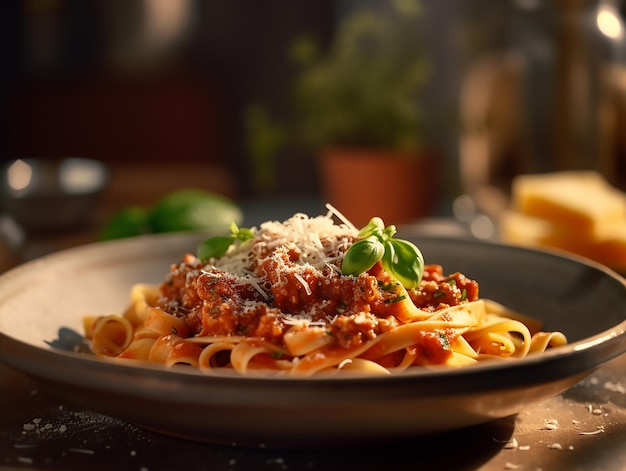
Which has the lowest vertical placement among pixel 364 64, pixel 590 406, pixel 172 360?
pixel 590 406

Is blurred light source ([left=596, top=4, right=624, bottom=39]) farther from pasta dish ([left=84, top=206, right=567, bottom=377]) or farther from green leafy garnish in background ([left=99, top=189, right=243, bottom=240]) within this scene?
pasta dish ([left=84, top=206, right=567, bottom=377])

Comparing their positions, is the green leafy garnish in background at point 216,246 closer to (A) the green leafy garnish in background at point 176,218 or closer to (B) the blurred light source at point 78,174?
(A) the green leafy garnish in background at point 176,218

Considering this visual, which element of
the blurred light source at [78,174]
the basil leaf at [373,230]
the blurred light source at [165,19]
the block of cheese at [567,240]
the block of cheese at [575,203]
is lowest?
the block of cheese at [567,240]

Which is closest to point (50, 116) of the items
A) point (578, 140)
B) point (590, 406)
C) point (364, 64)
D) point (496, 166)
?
point (364, 64)

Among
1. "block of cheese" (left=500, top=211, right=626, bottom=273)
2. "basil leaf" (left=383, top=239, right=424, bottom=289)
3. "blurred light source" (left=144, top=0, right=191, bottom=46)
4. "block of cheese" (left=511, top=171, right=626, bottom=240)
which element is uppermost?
"blurred light source" (left=144, top=0, right=191, bottom=46)

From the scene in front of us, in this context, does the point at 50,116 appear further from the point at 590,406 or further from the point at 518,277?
the point at 590,406

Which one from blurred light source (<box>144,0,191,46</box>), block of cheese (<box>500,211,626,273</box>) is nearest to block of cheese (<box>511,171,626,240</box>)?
block of cheese (<box>500,211,626,273</box>)

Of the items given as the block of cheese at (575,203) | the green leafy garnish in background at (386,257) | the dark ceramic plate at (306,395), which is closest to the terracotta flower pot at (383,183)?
the block of cheese at (575,203)
